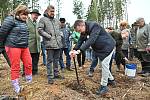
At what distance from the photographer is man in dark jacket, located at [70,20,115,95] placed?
7164mm

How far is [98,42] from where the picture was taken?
741 centimetres

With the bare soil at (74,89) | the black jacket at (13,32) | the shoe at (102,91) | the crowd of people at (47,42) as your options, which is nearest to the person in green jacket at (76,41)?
the crowd of people at (47,42)

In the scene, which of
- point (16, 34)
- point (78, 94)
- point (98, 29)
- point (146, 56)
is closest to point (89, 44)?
point (98, 29)

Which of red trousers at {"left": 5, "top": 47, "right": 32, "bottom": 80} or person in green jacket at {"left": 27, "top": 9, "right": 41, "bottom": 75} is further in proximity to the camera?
person in green jacket at {"left": 27, "top": 9, "right": 41, "bottom": 75}

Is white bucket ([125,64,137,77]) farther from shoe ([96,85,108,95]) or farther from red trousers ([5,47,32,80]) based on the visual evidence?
red trousers ([5,47,32,80])

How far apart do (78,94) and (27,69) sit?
137cm

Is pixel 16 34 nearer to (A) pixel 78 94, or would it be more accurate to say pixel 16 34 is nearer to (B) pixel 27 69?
(B) pixel 27 69

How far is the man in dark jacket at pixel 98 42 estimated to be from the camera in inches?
282

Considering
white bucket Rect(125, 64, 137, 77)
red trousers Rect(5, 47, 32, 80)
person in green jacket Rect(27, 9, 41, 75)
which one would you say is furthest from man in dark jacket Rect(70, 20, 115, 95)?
white bucket Rect(125, 64, 137, 77)

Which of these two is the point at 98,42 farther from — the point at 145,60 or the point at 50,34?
the point at 145,60

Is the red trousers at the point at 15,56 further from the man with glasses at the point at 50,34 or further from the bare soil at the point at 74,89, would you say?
the man with glasses at the point at 50,34

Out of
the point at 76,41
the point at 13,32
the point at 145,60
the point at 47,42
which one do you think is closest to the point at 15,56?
the point at 13,32

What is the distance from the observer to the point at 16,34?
281 inches

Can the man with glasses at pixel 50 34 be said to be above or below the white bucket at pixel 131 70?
above
